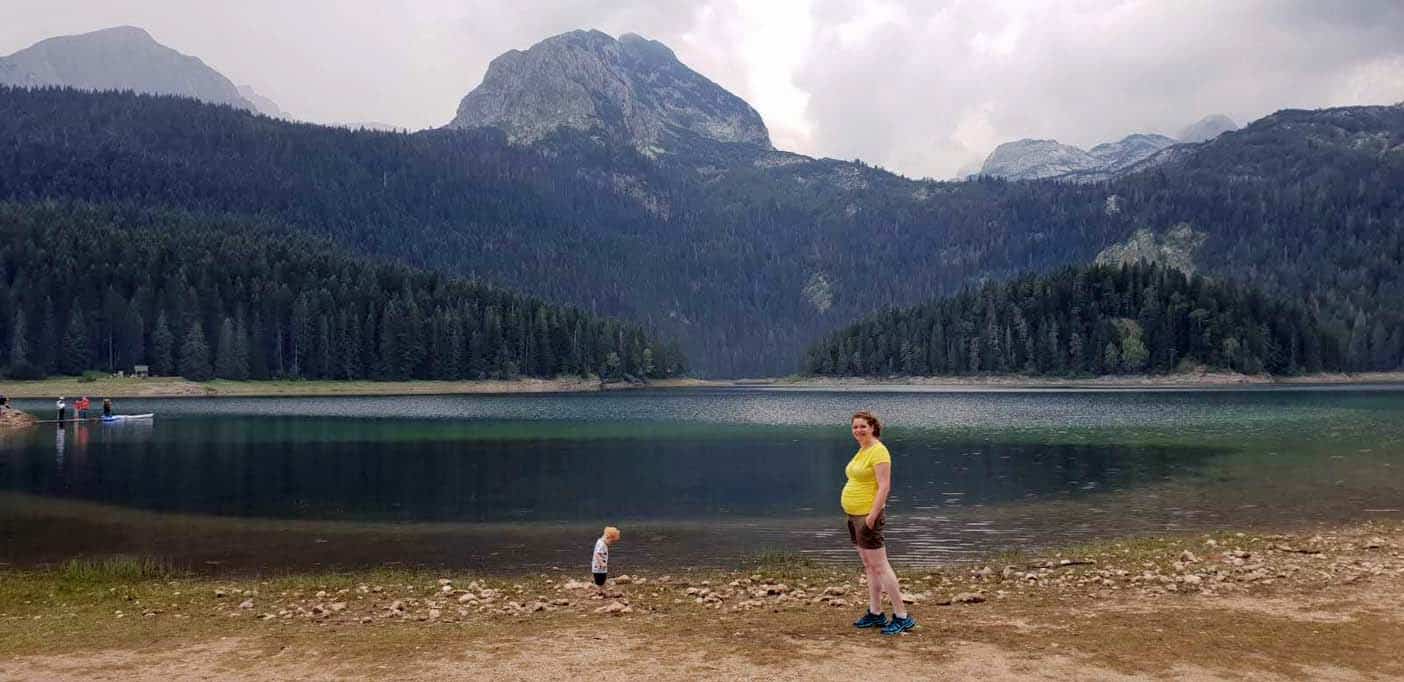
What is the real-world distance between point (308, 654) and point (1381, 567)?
21494 millimetres

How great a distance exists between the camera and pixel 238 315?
156 meters

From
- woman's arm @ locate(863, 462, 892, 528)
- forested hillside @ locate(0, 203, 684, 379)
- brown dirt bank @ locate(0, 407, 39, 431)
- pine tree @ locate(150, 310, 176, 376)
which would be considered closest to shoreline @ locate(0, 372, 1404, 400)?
forested hillside @ locate(0, 203, 684, 379)

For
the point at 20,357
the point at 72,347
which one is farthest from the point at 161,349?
the point at 20,357

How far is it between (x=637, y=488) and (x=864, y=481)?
88.0ft

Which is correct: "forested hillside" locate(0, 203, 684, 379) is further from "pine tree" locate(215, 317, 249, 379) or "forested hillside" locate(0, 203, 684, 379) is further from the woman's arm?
the woman's arm

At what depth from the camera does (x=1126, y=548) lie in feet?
78.3

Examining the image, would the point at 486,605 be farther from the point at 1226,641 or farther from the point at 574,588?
the point at 1226,641

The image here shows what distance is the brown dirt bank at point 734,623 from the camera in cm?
1199

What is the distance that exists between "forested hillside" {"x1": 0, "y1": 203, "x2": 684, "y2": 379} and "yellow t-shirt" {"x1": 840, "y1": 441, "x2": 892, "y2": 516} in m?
155

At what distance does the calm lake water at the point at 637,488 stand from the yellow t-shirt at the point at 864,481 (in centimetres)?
1081

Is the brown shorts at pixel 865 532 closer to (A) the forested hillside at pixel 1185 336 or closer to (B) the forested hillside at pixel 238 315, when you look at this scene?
(B) the forested hillside at pixel 238 315

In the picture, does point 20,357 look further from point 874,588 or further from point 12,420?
point 874,588

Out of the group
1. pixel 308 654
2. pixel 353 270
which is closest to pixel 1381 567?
pixel 308 654

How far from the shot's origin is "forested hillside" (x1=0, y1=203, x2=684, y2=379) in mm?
144375
